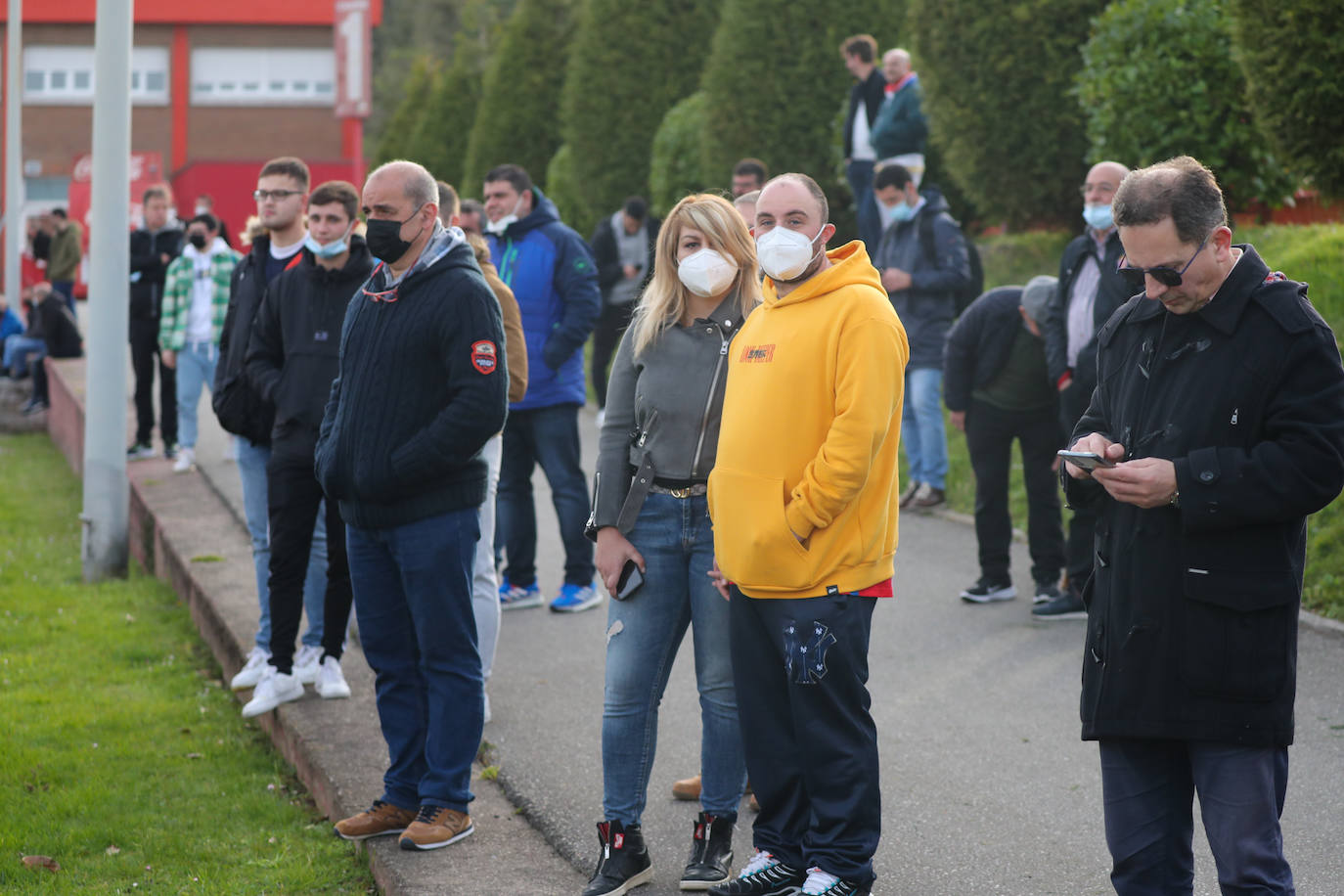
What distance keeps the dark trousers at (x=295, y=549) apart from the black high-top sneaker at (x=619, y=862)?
2098 mm

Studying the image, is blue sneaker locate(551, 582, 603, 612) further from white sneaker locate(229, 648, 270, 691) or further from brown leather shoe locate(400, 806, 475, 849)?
brown leather shoe locate(400, 806, 475, 849)

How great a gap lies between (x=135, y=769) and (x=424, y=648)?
199 cm

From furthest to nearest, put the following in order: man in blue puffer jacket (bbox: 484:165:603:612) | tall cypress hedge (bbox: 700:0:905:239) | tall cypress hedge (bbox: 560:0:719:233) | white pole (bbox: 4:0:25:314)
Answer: white pole (bbox: 4:0:25:314)
tall cypress hedge (bbox: 560:0:719:233)
tall cypress hedge (bbox: 700:0:905:239)
man in blue puffer jacket (bbox: 484:165:603:612)

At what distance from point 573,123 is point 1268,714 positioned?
20.0 meters

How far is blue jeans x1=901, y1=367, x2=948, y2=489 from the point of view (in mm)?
10477

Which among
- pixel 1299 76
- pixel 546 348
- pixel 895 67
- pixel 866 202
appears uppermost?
pixel 895 67

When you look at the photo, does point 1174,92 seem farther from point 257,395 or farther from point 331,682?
point 331,682

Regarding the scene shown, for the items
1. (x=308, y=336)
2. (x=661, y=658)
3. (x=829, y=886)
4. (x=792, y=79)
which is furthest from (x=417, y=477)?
(x=792, y=79)

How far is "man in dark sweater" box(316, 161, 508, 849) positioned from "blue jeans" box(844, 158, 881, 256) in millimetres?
8975

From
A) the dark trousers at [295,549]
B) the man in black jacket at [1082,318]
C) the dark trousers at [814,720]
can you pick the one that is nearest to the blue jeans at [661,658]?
the dark trousers at [814,720]

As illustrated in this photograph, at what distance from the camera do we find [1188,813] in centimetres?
355

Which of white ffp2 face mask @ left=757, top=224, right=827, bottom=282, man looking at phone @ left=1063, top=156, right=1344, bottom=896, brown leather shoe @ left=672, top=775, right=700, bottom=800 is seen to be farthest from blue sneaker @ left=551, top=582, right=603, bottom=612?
man looking at phone @ left=1063, top=156, right=1344, bottom=896

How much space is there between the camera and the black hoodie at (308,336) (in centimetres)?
608

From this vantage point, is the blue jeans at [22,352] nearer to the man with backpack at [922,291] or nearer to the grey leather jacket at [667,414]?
the man with backpack at [922,291]
